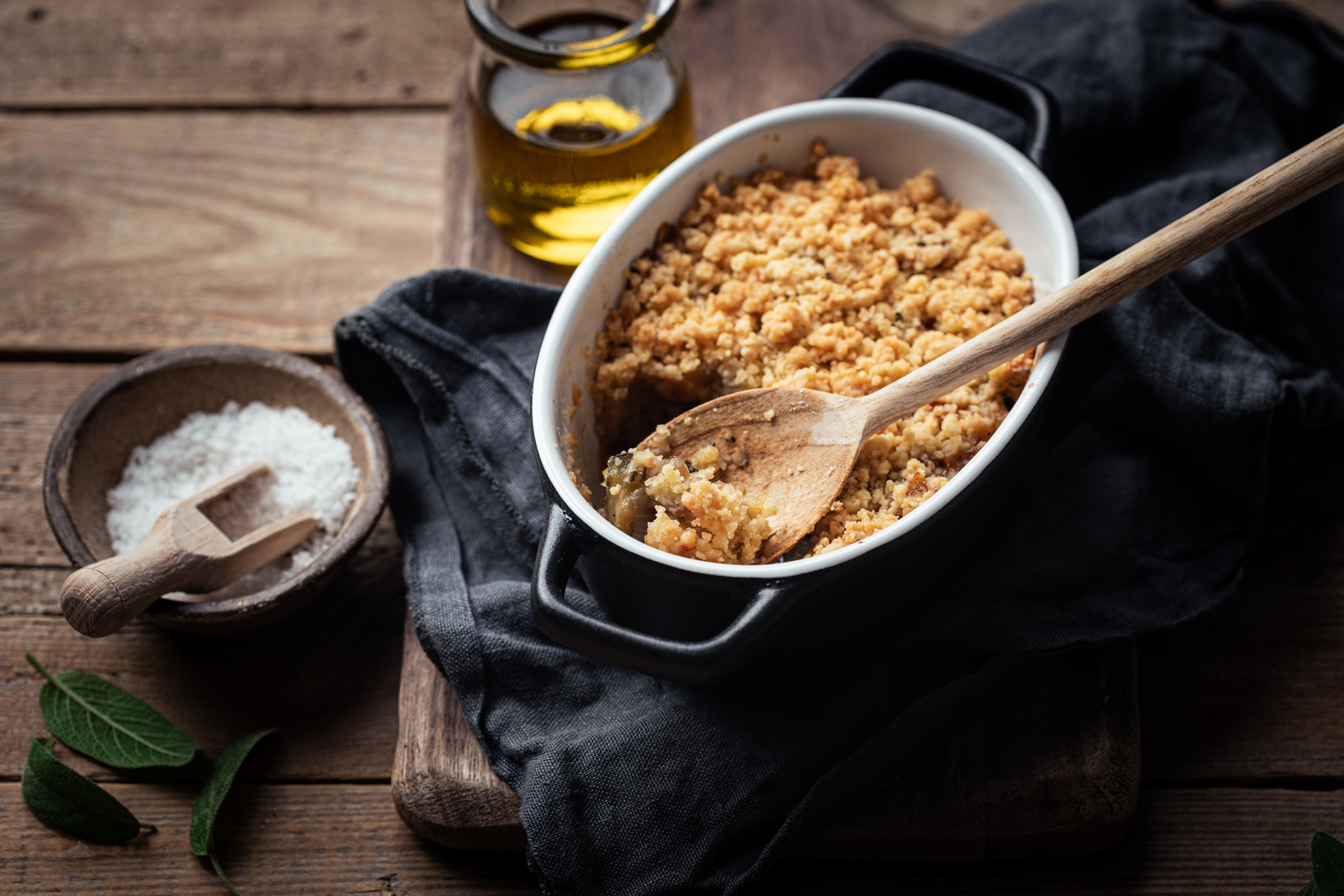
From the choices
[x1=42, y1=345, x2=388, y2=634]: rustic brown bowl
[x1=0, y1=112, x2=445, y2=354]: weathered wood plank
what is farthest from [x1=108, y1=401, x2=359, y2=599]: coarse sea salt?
[x1=0, y1=112, x2=445, y2=354]: weathered wood plank

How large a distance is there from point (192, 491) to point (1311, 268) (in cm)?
158

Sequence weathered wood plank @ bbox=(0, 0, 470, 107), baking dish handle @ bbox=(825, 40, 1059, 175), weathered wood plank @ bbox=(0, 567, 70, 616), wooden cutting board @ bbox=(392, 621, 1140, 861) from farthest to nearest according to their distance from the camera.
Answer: weathered wood plank @ bbox=(0, 0, 470, 107), weathered wood plank @ bbox=(0, 567, 70, 616), baking dish handle @ bbox=(825, 40, 1059, 175), wooden cutting board @ bbox=(392, 621, 1140, 861)

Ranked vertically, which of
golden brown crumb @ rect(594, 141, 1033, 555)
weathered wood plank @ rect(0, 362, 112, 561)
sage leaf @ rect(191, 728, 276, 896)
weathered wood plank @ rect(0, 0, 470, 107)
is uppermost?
golden brown crumb @ rect(594, 141, 1033, 555)

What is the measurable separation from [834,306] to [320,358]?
805mm

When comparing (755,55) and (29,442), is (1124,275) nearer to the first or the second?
(755,55)

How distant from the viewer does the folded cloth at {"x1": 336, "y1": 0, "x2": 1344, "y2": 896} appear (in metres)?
1.15

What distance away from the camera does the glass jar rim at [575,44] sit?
4.21ft

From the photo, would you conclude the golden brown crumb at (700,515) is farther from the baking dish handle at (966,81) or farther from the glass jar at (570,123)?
the baking dish handle at (966,81)

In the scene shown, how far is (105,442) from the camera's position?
4.46ft

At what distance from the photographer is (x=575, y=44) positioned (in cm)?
128

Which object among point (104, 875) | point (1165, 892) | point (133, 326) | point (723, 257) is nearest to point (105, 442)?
point (133, 326)

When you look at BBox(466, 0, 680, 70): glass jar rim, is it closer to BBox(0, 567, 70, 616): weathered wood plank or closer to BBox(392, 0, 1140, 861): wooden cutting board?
BBox(392, 0, 1140, 861): wooden cutting board

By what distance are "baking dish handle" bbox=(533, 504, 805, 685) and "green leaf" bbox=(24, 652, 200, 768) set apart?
560 millimetres

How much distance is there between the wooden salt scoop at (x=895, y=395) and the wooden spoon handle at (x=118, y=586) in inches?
21.6
